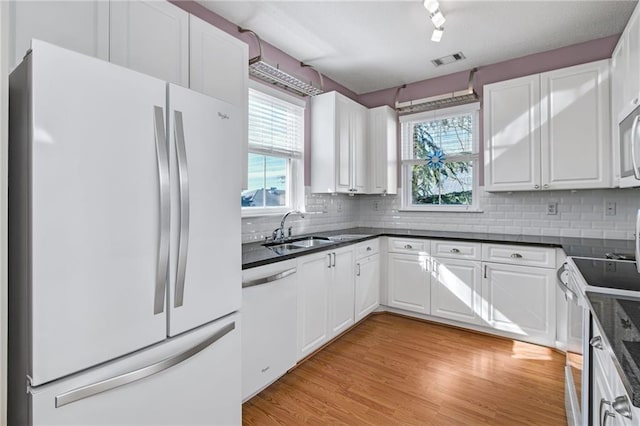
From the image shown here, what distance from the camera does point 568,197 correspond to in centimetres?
313

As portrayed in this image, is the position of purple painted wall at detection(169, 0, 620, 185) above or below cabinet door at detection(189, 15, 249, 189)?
above

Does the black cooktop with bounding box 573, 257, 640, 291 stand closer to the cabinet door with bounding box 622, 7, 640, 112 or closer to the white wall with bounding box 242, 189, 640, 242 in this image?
the cabinet door with bounding box 622, 7, 640, 112

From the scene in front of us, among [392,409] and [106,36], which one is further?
[392,409]

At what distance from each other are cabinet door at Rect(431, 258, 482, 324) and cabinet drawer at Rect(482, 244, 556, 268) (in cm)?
16

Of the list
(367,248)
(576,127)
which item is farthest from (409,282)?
(576,127)

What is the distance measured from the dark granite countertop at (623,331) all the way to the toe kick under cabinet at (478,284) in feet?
5.58

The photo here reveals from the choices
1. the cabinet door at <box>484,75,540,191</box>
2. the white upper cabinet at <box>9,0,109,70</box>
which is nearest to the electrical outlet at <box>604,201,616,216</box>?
the cabinet door at <box>484,75,540,191</box>

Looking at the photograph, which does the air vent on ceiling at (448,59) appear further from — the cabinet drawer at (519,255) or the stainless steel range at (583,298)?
the stainless steel range at (583,298)

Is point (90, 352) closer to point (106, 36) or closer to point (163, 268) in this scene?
point (163, 268)

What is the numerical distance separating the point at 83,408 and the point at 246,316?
3.06ft

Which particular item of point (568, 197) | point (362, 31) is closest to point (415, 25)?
point (362, 31)

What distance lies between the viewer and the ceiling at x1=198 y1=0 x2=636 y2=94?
8.05ft

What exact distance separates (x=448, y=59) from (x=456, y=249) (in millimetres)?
1956

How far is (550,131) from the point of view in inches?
115
